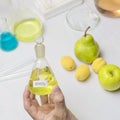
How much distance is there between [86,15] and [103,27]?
3.5 inches

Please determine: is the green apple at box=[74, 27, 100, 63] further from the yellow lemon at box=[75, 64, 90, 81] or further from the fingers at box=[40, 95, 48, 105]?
the fingers at box=[40, 95, 48, 105]

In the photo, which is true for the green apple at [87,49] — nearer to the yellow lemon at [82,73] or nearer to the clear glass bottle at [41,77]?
the yellow lemon at [82,73]

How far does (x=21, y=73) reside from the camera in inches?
39.8

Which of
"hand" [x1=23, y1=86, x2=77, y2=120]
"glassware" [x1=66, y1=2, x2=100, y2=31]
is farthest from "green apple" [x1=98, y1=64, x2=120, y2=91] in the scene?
"glassware" [x1=66, y1=2, x2=100, y2=31]

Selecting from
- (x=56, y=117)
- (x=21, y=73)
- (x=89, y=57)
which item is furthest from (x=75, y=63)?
(x=56, y=117)

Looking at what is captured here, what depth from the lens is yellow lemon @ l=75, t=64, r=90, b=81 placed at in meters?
0.95

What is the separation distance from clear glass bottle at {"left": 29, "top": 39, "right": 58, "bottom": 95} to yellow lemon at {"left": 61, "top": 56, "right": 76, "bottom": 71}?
175mm

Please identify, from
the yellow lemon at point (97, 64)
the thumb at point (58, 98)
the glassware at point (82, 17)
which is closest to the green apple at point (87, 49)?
the yellow lemon at point (97, 64)

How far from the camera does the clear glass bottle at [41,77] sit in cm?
78

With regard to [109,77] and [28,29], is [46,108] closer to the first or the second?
[109,77]

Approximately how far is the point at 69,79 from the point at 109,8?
331mm

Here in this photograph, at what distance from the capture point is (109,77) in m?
0.90

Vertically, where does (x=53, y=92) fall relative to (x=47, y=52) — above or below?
above

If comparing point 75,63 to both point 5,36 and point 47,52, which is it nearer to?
point 47,52
